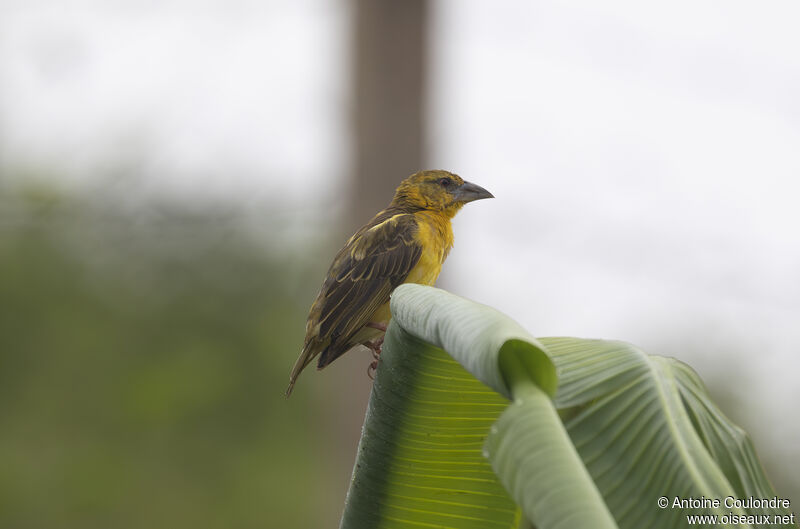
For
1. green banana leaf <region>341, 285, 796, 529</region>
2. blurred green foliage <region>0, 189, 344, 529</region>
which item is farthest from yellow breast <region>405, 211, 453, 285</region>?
blurred green foliage <region>0, 189, 344, 529</region>

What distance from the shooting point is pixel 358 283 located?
12.9ft

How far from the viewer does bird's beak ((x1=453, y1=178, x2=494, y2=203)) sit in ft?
15.2

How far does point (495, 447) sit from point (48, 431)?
1117cm

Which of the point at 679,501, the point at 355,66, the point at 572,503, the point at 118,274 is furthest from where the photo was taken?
the point at 118,274

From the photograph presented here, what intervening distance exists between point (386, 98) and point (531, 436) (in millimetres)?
6166

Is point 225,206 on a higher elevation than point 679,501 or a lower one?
lower

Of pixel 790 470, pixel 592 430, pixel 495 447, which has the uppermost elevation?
pixel 495 447

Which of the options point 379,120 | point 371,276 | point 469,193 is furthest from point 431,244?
point 379,120

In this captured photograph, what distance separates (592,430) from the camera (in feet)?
5.39

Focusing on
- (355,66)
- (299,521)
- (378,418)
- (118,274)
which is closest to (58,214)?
(118,274)

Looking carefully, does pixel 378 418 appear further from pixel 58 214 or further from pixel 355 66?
pixel 58 214

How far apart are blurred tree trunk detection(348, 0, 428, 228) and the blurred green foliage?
15.5 ft

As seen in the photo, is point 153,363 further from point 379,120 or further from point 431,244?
point 431,244

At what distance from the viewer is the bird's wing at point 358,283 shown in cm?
379
